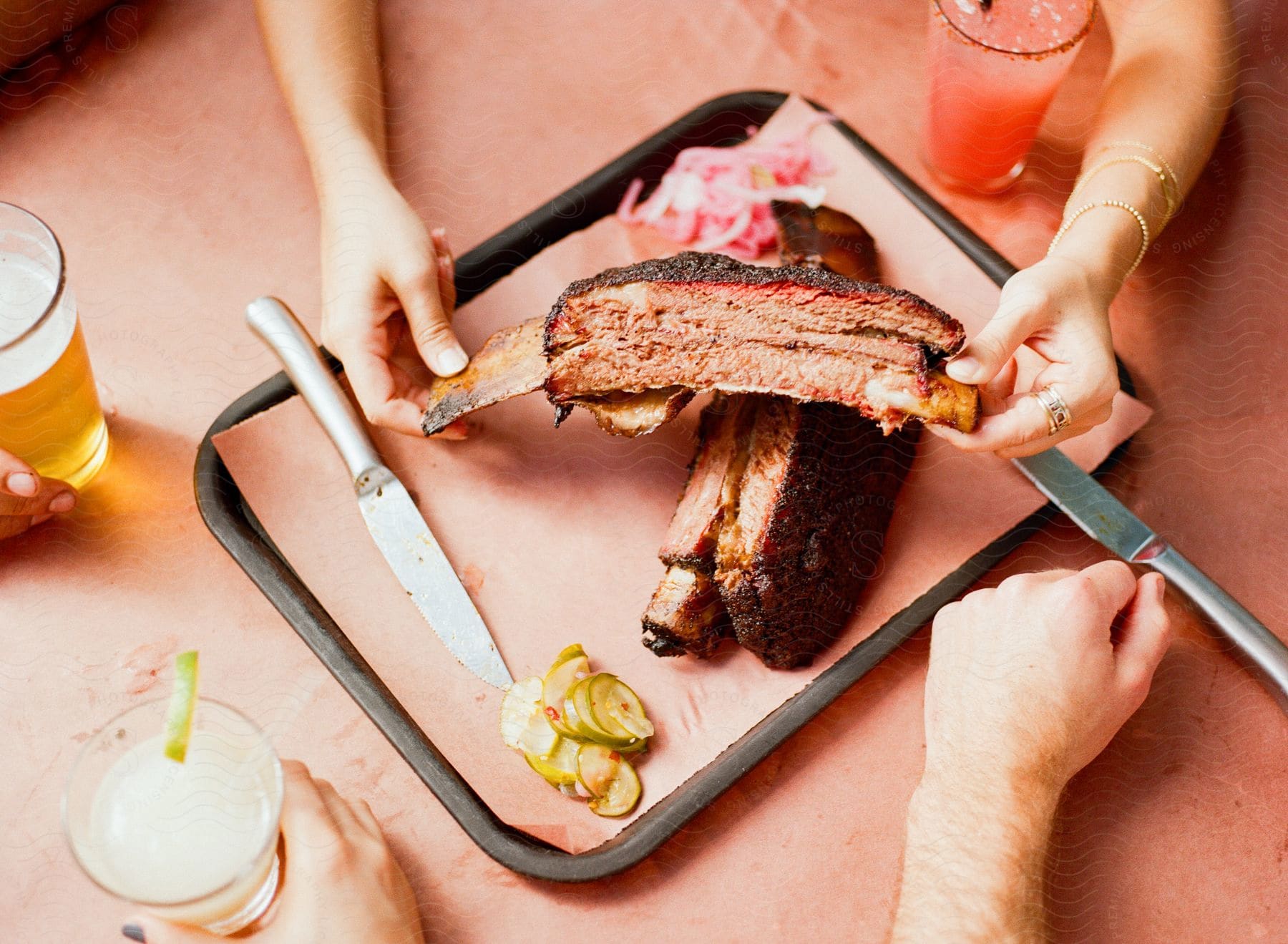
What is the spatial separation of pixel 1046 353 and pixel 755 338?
0.41m

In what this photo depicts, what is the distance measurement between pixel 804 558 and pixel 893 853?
389 mm

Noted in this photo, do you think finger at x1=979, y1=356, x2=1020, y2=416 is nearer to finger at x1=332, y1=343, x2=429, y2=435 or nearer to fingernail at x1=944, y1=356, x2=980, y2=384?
fingernail at x1=944, y1=356, x2=980, y2=384

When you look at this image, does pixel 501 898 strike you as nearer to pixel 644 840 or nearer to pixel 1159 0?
pixel 644 840

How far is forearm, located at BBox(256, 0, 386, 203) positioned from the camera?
1.56 m

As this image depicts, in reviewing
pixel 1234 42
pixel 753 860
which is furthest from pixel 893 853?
pixel 1234 42

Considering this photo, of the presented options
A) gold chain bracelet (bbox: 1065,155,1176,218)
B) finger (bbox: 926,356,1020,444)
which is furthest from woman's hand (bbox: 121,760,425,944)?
gold chain bracelet (bbox: 1065,155,1176,218)

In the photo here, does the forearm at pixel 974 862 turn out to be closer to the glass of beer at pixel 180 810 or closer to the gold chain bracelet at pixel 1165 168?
the glass of beer at pixel 180 810

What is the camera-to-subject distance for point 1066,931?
48.0 inches

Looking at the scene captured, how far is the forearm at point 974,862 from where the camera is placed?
111 centimetres

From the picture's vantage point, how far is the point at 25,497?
1310mm

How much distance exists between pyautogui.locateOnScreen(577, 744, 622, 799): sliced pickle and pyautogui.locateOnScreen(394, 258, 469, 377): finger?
1.81 ft

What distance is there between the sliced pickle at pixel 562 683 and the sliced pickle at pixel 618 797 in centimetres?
8

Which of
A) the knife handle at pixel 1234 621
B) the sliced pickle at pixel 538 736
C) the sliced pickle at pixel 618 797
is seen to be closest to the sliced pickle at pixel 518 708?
the sliced pickle at pixel 538 736

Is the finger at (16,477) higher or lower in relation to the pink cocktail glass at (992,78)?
lower
